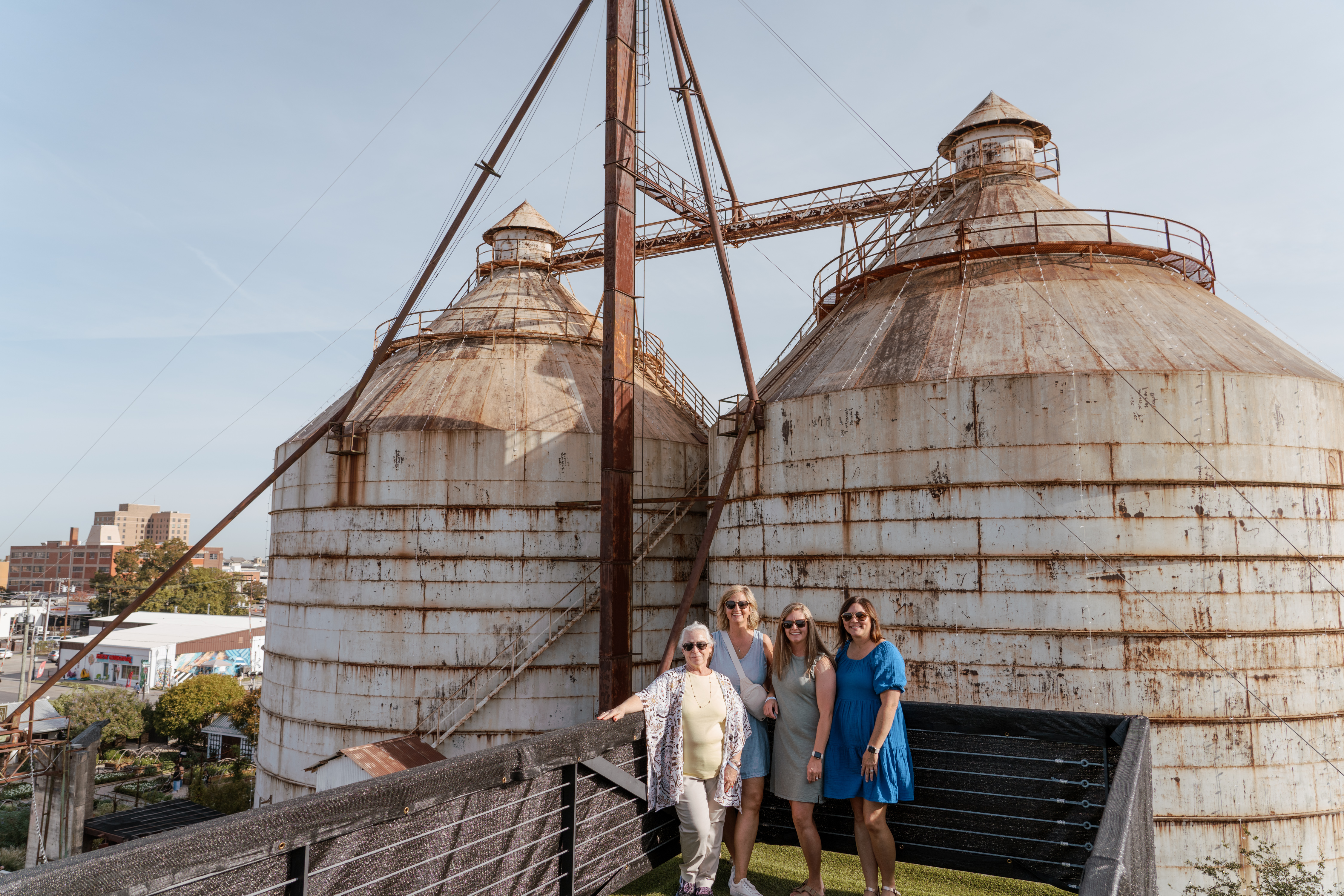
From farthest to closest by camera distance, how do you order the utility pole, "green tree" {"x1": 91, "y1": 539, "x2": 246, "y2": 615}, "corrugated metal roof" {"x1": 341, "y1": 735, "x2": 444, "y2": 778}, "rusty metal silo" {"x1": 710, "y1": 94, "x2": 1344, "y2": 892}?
"green tree" {"x1": 91, "y1": 539, "x2": 246, "y2": 615} → the utility pole → "corrugated metal roof" {"x1": 341, "y1": 735, "x2": 444, "y2": 778} → "rusty metal silo" {"x1": 710, "y1": 94, "x2": 1344, "y2": 892}

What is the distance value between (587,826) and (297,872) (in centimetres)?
211

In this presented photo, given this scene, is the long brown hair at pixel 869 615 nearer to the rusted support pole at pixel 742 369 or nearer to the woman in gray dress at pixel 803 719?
the woman in gray dress at pixel 803 719

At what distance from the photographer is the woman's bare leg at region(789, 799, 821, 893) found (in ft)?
18.1

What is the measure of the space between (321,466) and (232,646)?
6371cm

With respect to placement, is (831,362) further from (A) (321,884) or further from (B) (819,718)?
(A) (321,884)

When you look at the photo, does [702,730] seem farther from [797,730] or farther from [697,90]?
[697,90]

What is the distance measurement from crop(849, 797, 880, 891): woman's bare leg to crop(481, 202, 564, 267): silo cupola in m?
23.2

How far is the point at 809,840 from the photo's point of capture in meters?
5.55

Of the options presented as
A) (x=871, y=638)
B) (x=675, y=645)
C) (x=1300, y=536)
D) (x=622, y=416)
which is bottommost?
(x=675, y=645)

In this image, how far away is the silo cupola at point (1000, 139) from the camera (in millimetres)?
20156

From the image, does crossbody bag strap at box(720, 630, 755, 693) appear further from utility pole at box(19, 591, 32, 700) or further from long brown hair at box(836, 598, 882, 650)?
utility pole at box(19, 591, 32, 700)

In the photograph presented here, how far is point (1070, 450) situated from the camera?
12.2 m

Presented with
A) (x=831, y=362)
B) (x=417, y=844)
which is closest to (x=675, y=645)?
(x=831, y=362)

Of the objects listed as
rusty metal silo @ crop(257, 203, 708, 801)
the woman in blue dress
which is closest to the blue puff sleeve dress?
the woman in blue dress
